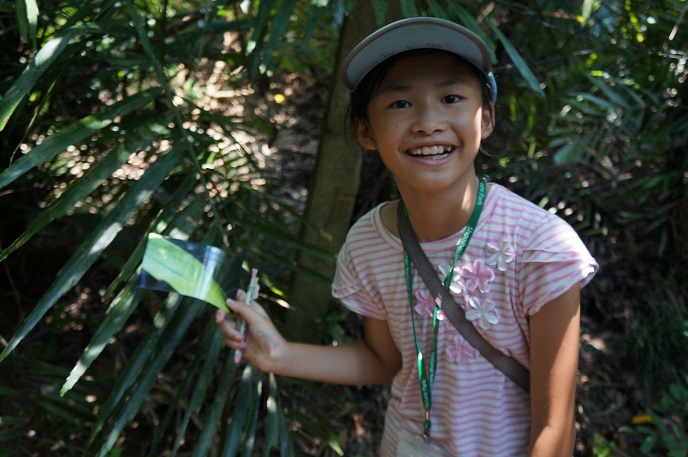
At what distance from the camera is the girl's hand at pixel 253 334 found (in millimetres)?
1112

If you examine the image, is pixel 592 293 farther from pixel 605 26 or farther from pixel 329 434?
pixel 329 434

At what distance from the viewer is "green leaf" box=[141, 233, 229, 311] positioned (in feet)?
3.07

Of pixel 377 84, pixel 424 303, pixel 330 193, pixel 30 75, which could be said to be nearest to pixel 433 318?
pixel 424 303

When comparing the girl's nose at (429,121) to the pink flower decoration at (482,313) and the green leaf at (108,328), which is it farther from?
the green leaf at (108,328)

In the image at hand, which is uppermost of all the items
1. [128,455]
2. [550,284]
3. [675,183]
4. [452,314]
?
[550,284]

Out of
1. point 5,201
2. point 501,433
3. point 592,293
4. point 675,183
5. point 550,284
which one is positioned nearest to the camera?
point 550,284

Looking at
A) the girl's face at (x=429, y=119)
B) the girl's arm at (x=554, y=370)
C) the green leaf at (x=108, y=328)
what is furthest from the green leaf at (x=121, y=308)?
the girl's arm at (x=554, y=370)

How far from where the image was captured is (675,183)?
237cm

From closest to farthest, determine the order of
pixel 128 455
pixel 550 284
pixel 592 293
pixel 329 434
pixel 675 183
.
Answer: pixel 550 284 < pixel 329 434 < pixel 128 455 < pixel 675 183 < pixel 592 293

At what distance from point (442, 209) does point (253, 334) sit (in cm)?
36

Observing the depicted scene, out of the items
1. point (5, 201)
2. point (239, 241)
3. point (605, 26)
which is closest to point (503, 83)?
point (605, 26)

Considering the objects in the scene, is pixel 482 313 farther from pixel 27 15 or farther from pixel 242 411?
pixel 27 15

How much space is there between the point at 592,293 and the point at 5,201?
75.0 inches

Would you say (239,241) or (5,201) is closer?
(239,241)
